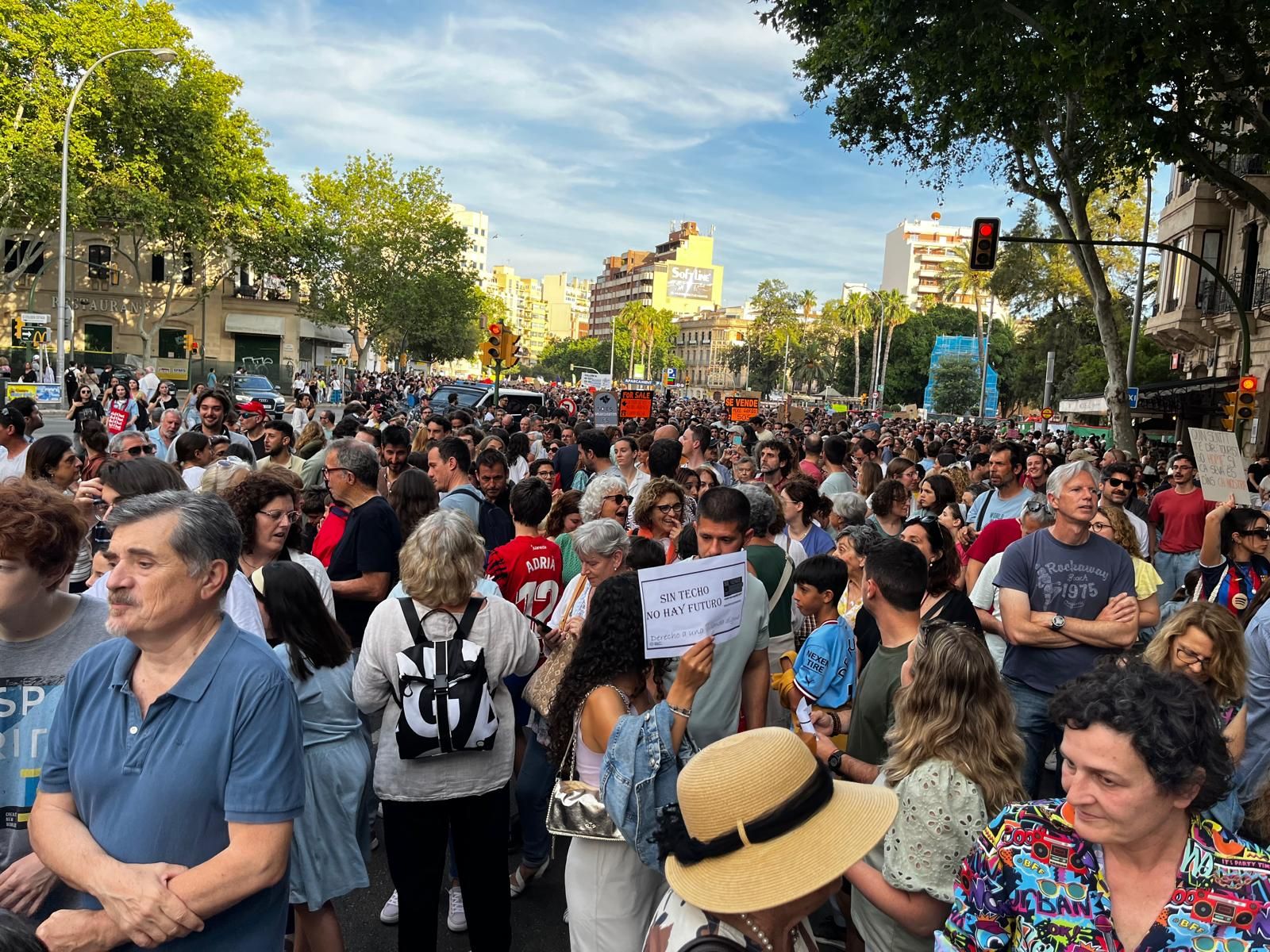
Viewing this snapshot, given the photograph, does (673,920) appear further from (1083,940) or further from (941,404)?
(941,404)

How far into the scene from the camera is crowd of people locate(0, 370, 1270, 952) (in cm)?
199

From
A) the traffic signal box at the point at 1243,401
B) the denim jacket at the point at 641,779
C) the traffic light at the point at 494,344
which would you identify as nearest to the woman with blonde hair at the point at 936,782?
the denim jacket at the point at 641,779

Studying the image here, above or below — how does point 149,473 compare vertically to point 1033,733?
above

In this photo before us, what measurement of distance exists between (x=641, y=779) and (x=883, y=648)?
1.51 meters

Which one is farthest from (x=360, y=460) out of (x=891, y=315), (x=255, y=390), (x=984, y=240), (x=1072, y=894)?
(x=891, y=315)

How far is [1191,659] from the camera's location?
149 inches

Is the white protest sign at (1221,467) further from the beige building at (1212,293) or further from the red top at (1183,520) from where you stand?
the beige building at (1212,293)

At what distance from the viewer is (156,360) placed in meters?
51.1

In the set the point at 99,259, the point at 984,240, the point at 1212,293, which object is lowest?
the point at 984,240

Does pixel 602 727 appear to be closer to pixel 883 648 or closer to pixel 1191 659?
pixel 883 648

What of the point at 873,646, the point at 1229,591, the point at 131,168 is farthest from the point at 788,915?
A: the point at 131,168

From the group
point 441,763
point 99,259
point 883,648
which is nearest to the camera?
point 441,763

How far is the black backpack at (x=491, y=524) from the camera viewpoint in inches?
262

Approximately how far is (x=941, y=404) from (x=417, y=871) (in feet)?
241
